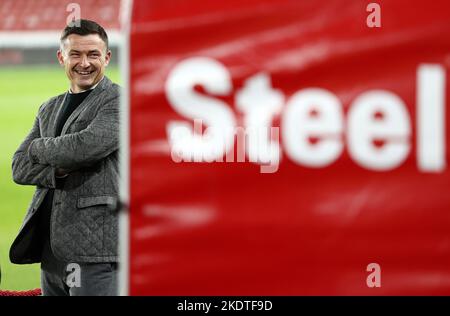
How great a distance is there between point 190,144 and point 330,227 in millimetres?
313

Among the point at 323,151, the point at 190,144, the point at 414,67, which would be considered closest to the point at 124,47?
the point at 190,144

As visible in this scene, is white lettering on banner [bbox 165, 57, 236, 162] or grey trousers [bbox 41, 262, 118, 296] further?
grey trousers [bbox 41, 262, 118, 296]

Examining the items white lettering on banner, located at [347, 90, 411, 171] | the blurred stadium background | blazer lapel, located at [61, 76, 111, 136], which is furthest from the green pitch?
white lettering on banner, located at [347, 90, 411, 171]

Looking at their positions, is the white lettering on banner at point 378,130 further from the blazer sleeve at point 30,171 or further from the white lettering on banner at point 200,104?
the blazer sleeve at point 30,171

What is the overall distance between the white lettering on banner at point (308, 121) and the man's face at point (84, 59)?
0.61 m

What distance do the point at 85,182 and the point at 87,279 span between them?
241 mm

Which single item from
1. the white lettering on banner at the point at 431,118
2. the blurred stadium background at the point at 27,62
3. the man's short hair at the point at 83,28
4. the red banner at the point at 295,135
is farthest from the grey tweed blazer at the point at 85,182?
the blurred stadium background at the point at 27,62

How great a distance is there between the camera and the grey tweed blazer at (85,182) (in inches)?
79.0

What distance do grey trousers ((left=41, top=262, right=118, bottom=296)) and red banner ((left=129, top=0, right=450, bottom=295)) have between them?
18.3 inches

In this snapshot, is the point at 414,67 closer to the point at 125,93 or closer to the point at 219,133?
the point at 219,133

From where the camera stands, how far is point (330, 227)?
1574 mm

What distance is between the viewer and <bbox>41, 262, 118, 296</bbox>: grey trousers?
2018 mm

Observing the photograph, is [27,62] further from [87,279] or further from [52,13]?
[87,279]

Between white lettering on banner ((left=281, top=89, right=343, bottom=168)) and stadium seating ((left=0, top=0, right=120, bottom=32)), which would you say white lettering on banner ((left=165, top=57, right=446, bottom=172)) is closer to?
white lettering on banner ((left=281, top=89, right=343, bottom=168))
